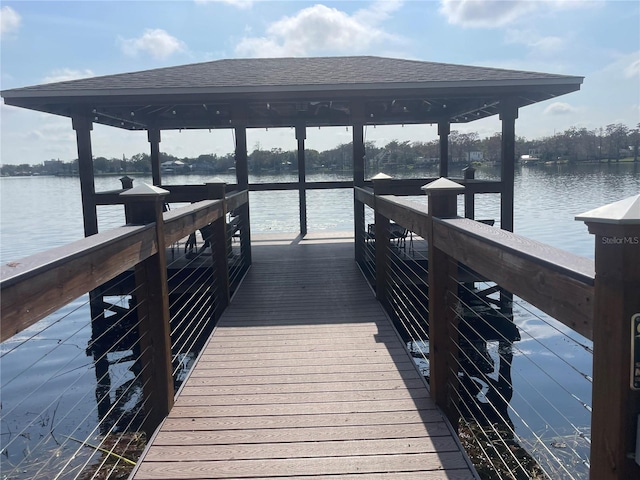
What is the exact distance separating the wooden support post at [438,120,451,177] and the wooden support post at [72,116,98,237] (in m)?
7.46

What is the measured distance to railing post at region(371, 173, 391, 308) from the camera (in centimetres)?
532

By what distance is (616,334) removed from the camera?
125 centimetres

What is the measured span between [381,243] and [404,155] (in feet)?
57.5

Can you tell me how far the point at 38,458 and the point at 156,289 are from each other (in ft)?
10.5

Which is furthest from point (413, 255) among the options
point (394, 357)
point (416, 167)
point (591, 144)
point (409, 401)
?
point (591, 144)

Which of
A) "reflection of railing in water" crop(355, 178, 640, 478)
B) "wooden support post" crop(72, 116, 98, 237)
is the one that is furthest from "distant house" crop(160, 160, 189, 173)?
"reflection of railing in water" crop(355, 178, 640, 478)

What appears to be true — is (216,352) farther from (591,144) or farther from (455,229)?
(591,144)

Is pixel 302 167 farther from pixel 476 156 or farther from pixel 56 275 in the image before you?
pixel 476 156

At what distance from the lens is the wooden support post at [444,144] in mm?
12318

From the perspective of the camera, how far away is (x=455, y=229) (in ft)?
8.47

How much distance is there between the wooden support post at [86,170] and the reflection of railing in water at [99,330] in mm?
1253

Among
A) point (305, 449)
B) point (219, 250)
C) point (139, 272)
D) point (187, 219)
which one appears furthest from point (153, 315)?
point (219, 250)

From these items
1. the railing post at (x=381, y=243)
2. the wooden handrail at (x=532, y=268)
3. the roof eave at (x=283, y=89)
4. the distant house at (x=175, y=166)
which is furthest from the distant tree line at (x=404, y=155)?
the wooden handrail at (x=532, y=268)

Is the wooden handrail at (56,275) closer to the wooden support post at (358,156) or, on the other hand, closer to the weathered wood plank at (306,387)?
the weathered wood plank at (306,387)
